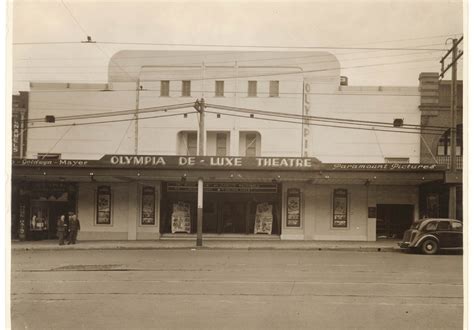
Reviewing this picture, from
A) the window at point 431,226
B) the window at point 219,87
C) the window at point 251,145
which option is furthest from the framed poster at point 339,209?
the window at point 219,87

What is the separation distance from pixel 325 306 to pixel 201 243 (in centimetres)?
1536

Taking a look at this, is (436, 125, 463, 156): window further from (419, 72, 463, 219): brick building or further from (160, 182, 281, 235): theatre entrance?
(160, 182, 281, 235): theatre entrance

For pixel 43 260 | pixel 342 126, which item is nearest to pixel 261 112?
pixel 342 126

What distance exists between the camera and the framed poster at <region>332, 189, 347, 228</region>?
28500 mm

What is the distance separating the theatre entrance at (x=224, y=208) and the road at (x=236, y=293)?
10.5m

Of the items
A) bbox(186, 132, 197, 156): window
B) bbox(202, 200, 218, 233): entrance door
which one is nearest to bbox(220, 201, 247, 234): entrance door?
bbox(202, 200, 218, 233): entrance door

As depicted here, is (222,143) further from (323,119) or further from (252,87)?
(323,119)

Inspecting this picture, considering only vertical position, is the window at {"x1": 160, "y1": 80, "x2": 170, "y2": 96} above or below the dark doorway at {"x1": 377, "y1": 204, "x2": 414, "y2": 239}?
above

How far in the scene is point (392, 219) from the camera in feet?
96.5

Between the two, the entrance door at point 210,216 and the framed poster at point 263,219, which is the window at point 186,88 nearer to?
the entrance door at point 210,216

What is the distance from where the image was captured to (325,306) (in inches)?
392

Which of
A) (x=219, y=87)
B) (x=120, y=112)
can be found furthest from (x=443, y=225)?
(x=120, y=112)

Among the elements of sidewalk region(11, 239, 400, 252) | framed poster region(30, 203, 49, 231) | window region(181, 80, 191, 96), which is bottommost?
sidewalk region(11, 239, 400, 252)

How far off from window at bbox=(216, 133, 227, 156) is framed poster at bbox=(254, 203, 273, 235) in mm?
4042
